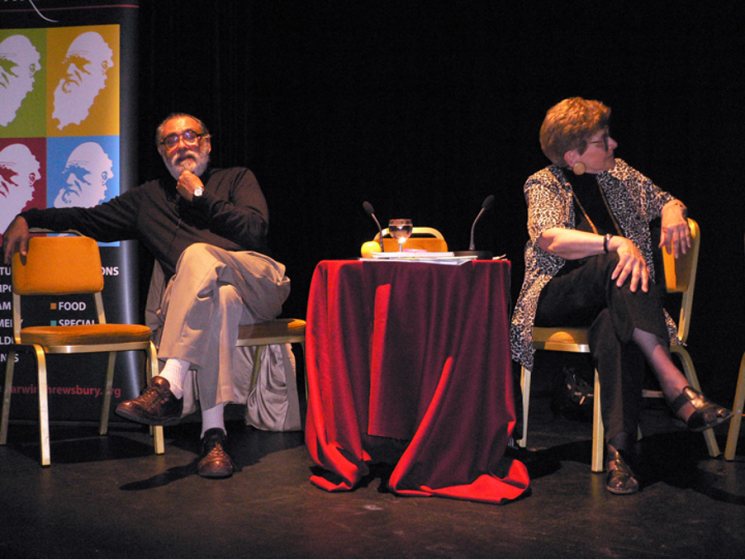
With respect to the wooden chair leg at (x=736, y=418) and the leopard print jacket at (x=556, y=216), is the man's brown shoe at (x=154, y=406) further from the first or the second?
the wooden chair leg at (x=736, y=418)

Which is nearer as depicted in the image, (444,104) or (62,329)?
(62,329)

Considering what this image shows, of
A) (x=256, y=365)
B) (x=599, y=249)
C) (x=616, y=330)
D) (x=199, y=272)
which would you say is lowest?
(x=256, y=365)

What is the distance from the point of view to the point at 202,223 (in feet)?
8.95

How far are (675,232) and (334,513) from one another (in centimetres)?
135

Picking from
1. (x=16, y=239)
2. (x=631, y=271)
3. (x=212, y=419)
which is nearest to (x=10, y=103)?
(x=16, y=239)

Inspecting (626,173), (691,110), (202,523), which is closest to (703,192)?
(691,110)

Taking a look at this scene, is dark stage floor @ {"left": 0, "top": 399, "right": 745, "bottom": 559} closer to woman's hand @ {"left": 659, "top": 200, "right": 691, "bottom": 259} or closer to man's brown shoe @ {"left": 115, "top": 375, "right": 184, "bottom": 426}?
man's brown shoe @ {"left": 115, "top": 375, "right": 184, "bottom": 426}

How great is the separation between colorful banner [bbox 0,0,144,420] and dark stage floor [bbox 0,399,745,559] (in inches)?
25.5

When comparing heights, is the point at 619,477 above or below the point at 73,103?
below

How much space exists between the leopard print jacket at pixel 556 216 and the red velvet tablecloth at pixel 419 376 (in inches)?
11.4

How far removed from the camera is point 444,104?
168 inches

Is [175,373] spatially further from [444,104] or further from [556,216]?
[444,104]

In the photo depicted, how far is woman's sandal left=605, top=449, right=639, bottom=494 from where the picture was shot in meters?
1.90

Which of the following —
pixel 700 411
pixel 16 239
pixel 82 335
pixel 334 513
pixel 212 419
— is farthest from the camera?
pixel 16 239
